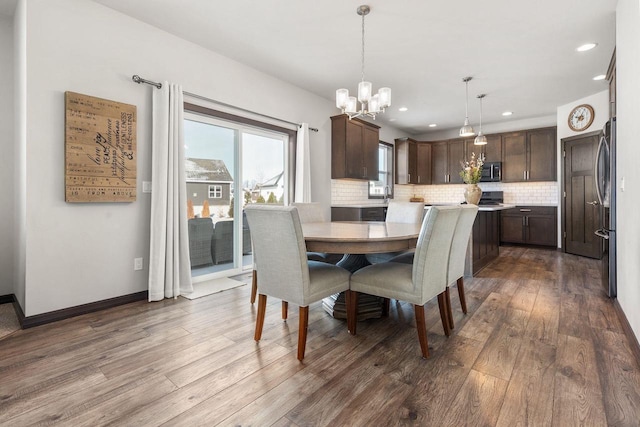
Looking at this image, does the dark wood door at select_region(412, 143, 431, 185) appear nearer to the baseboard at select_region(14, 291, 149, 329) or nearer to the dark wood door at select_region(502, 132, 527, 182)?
the dark wood door at select_region(502, 132, 527, 182)

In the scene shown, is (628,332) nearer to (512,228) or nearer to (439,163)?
(512,228)

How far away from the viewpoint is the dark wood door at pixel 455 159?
275 inches

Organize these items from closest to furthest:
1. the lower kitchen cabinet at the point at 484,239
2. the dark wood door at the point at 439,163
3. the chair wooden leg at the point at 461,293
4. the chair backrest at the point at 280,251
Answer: the chair backrest at the point at 280,251 → the chair wooden leg at the point at 461,293 → the lower kitchen cabinet at the point at 484,239 → the dark wood door at the point at 439,163

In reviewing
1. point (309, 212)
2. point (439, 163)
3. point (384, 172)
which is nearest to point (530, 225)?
point (439, 163)

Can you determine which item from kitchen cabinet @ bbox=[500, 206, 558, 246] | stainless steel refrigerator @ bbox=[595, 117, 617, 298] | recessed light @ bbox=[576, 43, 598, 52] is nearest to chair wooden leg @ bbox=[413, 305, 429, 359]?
stainless steel refrigerator @ bbox=[595, 117, 617, 298]

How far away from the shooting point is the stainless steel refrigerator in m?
2.80

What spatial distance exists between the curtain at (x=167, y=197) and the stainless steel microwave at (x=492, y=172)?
6.06m

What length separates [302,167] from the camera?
4508mm

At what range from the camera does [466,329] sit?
2.35m

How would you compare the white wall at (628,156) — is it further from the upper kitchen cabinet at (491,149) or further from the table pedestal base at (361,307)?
the upper kitchen cabinet at (491,149)

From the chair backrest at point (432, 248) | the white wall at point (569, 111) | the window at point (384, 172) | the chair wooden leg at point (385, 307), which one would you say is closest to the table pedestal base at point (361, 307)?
the chair wooden leg at point (385, 307)

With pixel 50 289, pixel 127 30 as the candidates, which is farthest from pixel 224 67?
pixel 50 289

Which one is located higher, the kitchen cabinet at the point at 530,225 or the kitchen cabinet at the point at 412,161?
the kitchen cabinet at the point at 412,161

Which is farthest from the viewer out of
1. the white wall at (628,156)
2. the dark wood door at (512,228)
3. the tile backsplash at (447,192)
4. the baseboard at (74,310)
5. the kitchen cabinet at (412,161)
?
the kitchen cabinet at (412,161)
